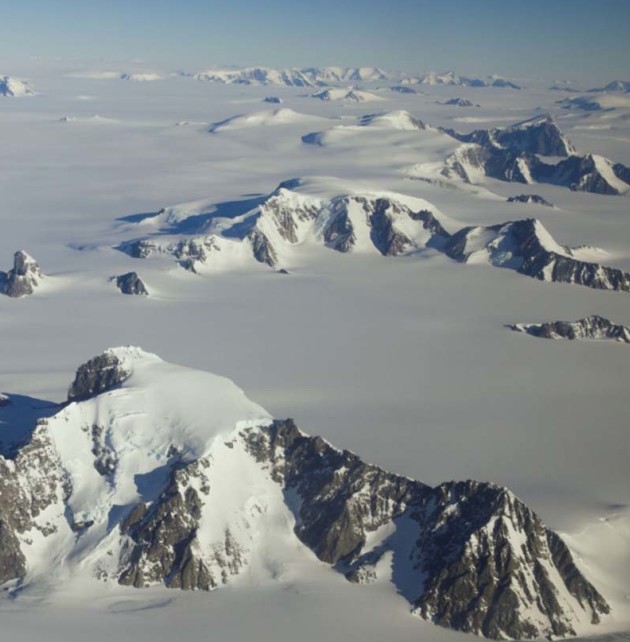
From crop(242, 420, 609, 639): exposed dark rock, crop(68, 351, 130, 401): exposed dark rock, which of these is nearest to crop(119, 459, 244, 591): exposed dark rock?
crop(242, 420, 609, 639): exposed dark rock

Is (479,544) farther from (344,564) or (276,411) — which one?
(276,411)

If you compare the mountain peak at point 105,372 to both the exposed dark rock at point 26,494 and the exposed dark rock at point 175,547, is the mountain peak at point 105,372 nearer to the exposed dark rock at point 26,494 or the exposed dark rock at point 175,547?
the exposed dark rock at point 26,494

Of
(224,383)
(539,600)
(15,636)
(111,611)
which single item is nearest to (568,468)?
(539,600)

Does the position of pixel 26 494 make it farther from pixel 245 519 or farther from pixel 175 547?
pixel 245 519

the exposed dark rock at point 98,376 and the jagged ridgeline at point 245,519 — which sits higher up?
the exposed dark rock at point 98,376

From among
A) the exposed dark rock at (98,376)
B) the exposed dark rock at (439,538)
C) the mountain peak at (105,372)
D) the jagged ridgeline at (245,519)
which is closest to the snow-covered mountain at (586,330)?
the mountain peak at (105,372)

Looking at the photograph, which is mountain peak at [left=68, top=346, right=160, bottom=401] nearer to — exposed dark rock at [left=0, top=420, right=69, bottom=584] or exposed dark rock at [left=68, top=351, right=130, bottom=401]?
exposed dark rock at [left=68, top=351, right=130, bottom=401]

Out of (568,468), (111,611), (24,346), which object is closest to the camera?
(111,611)
